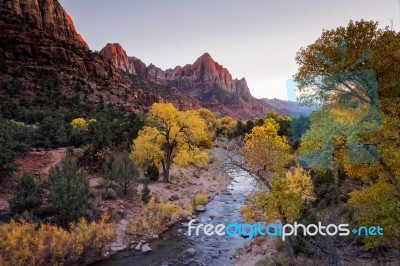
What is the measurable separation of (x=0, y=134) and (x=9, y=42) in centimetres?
5702

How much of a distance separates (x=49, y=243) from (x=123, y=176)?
833cm

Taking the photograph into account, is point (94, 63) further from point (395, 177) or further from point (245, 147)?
point (395, 177)

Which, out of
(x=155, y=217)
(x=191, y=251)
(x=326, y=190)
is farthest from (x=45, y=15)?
(x=326, y=190)

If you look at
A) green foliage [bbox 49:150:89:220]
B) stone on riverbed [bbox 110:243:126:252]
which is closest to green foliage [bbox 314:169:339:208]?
stone on riverbed [bbox 110:243:126:252]

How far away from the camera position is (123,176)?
20781mm

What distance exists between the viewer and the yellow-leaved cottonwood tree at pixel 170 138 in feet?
83.9

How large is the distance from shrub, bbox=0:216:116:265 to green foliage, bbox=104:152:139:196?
5.97m

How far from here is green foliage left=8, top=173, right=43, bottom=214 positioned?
14.5 metres

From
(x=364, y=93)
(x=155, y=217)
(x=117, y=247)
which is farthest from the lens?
(x=155, y=217)

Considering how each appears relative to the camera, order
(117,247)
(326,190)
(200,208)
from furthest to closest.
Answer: (200,208) < (326,190) < (117,247)

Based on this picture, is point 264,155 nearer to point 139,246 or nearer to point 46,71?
point 139,246

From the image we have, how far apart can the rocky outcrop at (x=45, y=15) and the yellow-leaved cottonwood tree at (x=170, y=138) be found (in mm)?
71826

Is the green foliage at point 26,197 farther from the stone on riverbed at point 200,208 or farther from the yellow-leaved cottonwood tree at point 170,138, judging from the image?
the stone on riverbed at point 200,208

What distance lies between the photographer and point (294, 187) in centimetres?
1914
